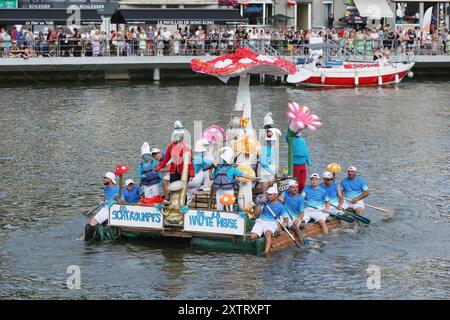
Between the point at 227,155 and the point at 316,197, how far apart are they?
2.32m

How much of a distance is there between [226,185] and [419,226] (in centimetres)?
478

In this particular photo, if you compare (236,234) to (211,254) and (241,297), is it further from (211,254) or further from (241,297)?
(241,297)

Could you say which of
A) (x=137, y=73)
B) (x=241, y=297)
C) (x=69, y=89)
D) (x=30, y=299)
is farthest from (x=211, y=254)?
(x=137, y=73)

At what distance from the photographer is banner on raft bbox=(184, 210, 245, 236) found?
19769mm

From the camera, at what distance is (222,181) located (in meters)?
20.2

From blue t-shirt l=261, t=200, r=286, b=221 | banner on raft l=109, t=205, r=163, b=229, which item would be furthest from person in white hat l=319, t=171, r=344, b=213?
banner on raft l=109, t=205, r=163, b=229

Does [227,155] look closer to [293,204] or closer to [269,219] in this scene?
[269,219]

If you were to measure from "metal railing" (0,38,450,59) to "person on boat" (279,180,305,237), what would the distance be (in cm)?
2878

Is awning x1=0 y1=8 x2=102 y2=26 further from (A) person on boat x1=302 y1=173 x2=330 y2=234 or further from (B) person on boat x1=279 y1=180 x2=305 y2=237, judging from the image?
(B) person on boat x1=279 y1=180 x2=305 y2=237

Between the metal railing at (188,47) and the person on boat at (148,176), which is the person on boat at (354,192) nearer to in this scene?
the person on boat at (148,176)

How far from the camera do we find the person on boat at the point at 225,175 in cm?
2025

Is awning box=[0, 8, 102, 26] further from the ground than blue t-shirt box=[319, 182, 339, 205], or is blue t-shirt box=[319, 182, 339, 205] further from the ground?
awning box=[0, 8, 102, 26]

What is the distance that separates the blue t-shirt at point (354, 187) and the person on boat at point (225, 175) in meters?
3.11

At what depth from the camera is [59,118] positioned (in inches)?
1494
